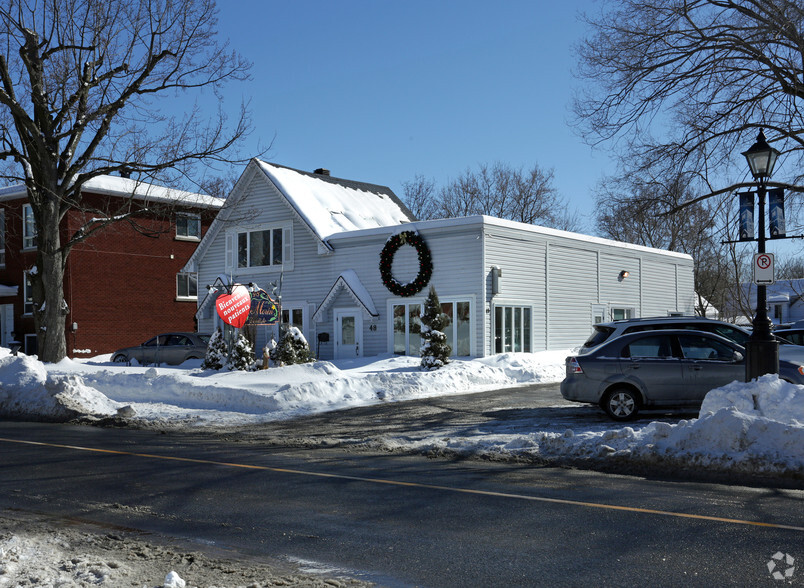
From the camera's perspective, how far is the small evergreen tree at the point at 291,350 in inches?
1000

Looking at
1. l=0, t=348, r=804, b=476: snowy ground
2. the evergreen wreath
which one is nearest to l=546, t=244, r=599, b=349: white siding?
l=0, t=348, r=804, b=476: snowy ground

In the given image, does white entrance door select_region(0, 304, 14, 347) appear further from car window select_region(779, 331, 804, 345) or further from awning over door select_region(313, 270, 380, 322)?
car window select_region(779, 331, 804, 345)

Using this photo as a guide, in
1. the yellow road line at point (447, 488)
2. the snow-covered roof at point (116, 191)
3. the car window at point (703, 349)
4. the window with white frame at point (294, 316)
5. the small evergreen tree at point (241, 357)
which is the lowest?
the yellow road line at point (447, 488)

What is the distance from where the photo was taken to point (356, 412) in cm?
1819

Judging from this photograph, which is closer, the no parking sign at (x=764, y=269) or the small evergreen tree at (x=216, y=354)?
the no parking sign at (x=764, y=269)

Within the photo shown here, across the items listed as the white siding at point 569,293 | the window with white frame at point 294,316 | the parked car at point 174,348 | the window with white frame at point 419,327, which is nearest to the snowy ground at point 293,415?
the white siding at point 569,293

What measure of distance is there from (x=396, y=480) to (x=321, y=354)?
2174cm

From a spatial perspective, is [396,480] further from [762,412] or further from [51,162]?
[51,162]

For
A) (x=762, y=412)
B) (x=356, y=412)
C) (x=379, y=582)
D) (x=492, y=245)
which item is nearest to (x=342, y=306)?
(x=492, y=245)

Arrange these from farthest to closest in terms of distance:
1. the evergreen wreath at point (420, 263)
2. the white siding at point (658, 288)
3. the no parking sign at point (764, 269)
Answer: the white siding at point (658, 288), the evergreen wreath at point (420, 263), the no parking sign at point (764, 269)

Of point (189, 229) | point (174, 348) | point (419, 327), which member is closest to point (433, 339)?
point (419, 327)

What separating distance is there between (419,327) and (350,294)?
10.4 ft

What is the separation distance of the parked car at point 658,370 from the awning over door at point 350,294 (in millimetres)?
15463

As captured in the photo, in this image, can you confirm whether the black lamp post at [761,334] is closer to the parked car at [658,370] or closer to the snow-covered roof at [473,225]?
the parked car at [658,370]
